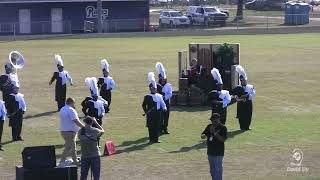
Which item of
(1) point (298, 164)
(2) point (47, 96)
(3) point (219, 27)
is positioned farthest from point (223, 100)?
(3) point (219, 27)

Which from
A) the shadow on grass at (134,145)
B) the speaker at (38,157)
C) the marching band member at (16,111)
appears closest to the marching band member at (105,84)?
the shadow on grass at (134,145)

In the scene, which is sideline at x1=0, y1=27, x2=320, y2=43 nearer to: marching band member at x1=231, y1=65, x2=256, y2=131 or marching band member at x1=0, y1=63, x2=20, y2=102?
marching band member at x1=0, y1=63, x2=20, y2=102

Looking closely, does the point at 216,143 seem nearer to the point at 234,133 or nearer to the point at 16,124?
the point at 234,133

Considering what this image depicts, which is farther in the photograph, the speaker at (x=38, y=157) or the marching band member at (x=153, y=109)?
the marching band member at (x=153, y=109)

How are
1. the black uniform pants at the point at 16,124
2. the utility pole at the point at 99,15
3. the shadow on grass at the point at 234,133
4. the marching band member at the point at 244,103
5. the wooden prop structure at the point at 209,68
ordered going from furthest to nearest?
1. the utility pole at the point at 99,15
2. the wooden prop structure at the point at 209,68
3. the marching band member at the point at 244,103
4. the shadow on grass at the point at 234,133
5. the black uniform pants at the point at 16,124

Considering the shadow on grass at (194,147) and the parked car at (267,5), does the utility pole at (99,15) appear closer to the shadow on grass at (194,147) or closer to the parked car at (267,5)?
the parked car at (267,5)

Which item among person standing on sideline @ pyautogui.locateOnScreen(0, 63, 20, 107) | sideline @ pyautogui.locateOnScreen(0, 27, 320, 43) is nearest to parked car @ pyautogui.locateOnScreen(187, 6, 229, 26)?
sideline @ pyautogui.locateOnScreen(0, 27, 320, 43)

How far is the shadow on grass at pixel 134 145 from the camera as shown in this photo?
821 inches

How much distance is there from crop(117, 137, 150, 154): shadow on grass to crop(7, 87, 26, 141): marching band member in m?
3.06

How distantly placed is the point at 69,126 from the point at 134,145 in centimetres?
Answer: 384

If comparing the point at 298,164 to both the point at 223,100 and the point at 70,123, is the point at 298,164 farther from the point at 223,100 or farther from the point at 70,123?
the point at 70,123

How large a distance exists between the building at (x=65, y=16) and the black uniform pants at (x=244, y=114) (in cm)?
5124

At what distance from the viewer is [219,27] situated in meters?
79.0

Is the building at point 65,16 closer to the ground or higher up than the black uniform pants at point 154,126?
higher up
